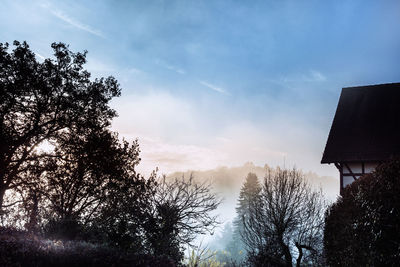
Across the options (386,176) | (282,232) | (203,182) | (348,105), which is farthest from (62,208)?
Result: (348,105)

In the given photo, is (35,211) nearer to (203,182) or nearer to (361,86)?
(203,182)

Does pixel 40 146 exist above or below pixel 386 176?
above

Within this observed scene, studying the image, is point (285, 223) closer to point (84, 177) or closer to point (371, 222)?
point (371, 222)

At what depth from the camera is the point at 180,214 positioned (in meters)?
12.9

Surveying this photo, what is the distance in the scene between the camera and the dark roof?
16.4 m

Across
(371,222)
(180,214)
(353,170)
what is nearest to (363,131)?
(353,170)

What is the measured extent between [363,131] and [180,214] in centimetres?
1165

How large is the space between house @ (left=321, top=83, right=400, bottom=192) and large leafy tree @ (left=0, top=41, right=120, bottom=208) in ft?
41.5

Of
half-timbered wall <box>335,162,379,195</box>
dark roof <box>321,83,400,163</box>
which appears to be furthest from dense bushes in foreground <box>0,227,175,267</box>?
dark roof <box>321,83,400,163</box>

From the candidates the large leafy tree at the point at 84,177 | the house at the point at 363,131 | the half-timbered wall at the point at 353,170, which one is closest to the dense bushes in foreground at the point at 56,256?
the large leafy tree at the point at 84,177

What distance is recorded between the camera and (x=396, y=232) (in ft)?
22.5

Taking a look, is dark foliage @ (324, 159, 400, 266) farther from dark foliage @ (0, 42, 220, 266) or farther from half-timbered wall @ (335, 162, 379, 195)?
half-timbered wall @ (335, 162, 379, 195)

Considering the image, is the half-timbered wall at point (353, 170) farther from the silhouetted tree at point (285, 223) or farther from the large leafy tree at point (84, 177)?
the large leafy tree at point (84, 177)

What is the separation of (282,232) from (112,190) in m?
8.31
